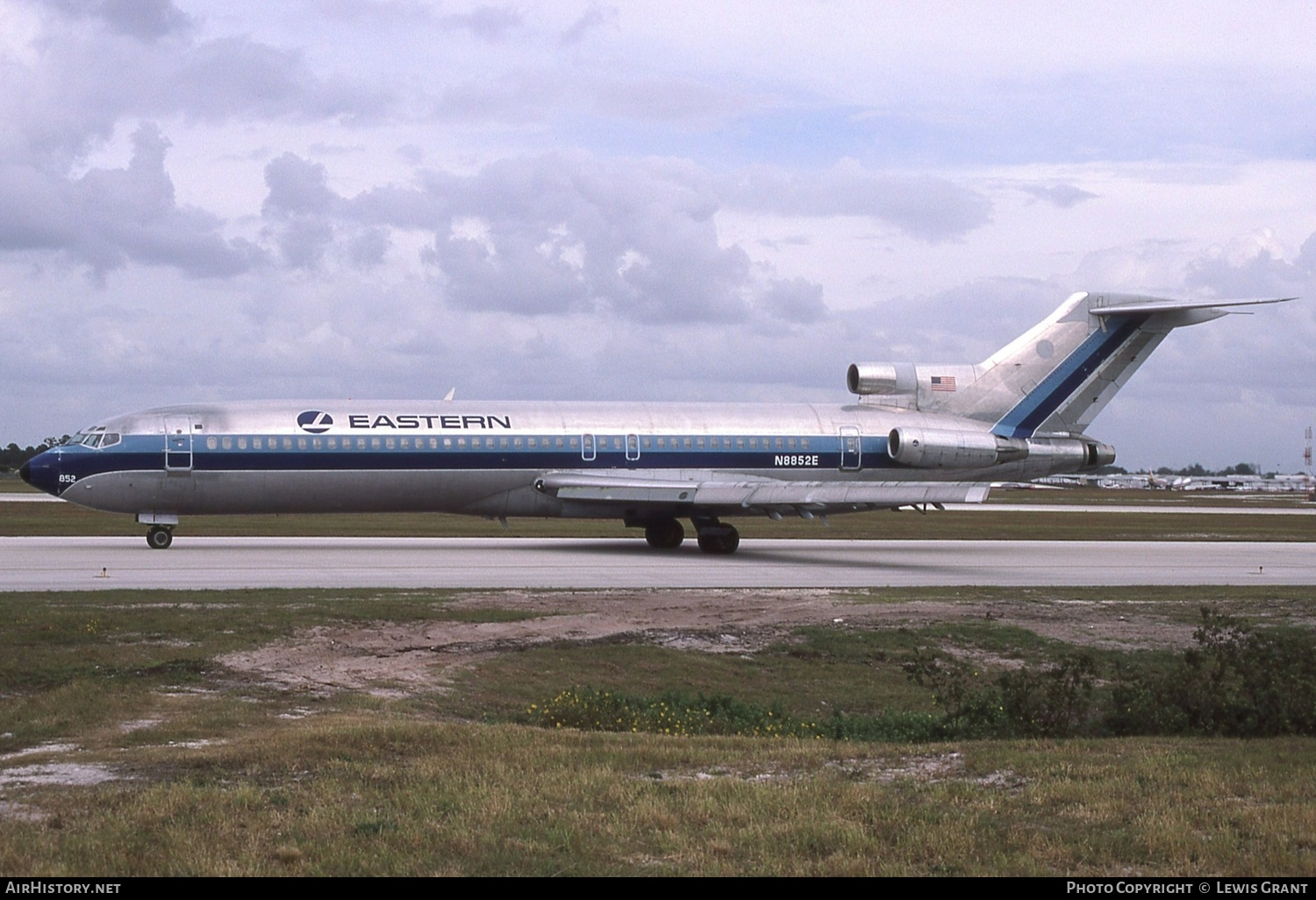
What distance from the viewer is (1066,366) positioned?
39.3 meters

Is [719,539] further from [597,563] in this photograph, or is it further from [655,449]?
[597,563]

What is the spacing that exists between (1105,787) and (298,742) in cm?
617

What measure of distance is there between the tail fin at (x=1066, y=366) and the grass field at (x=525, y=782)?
2348 cm

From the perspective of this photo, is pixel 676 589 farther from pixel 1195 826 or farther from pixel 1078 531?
pixel 1078 531

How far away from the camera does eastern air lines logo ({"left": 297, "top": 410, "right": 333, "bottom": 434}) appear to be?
34.1 metres

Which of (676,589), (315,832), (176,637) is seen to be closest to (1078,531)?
(676,589)

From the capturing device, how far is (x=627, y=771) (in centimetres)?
978

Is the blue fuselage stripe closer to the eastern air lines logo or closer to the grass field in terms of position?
the eastern air lines logo

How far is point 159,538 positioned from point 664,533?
13843 mm

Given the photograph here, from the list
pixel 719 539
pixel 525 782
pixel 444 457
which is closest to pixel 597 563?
pixel 719 539

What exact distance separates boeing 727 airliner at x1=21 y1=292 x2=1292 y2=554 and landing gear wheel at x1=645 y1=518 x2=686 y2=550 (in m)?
0.06

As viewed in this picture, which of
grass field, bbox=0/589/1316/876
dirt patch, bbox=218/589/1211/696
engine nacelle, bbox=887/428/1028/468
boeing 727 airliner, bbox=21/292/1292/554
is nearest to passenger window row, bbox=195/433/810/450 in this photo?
boeing 727 airliner, bbox=21/292/1292/554

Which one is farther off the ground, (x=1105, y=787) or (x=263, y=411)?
(x=263, y=411)

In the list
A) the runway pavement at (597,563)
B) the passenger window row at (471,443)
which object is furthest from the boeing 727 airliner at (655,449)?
the runway pavement at (597,563)
